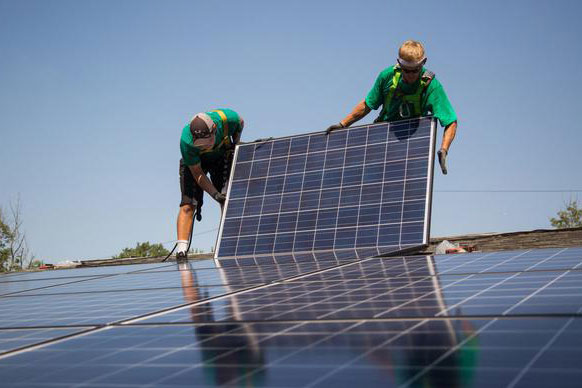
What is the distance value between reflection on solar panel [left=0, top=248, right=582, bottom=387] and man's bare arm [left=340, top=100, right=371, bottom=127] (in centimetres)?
586

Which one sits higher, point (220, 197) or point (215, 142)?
point (215, 142)

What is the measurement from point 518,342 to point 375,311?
114 cm

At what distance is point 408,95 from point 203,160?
3.35 meters

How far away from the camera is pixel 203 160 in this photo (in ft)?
41.2

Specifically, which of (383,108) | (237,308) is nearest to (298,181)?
(383,108)

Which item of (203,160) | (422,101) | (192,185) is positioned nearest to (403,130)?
(422,101)

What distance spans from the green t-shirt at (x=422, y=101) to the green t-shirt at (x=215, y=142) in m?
2.07

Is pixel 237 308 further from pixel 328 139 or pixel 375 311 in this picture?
pixel 328 139

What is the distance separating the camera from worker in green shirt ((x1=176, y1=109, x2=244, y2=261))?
1162cm

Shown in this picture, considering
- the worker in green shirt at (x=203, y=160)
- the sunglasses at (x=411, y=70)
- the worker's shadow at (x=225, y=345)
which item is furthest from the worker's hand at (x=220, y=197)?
the worker's shadow at (x=225, y=345)

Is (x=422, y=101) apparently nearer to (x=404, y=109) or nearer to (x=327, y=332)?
(x=404, y=109)

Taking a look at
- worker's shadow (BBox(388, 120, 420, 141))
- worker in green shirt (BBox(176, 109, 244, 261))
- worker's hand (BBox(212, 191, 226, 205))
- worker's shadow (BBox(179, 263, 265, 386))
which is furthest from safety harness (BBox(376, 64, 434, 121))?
worker's shadow (BBox(179, 263, 265, 386))

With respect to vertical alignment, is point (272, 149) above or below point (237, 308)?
above

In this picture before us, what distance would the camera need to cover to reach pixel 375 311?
4.06 metres
